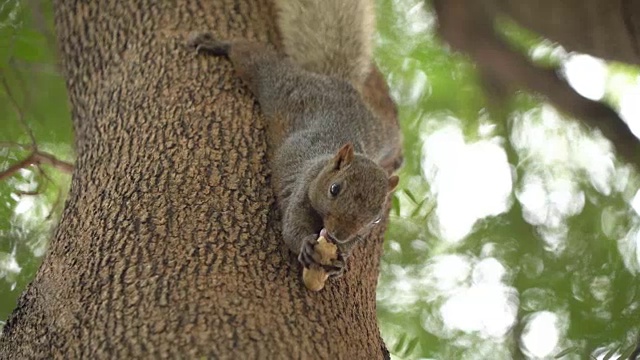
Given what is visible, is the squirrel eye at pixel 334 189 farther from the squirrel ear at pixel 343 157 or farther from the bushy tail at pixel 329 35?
the bushy tail at pixel 329 35

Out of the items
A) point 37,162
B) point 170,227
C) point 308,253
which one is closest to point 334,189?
point 308,253

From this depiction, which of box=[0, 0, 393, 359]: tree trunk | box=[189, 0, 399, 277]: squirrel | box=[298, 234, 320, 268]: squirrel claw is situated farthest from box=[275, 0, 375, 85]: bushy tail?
box=[298, 234, 320, 268]: squirrel claw

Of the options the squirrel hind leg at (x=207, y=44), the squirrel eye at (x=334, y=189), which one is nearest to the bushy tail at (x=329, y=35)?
the squirrel hind leg at (x=207, y=44)

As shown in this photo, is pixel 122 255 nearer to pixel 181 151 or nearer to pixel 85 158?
pixel 181 151

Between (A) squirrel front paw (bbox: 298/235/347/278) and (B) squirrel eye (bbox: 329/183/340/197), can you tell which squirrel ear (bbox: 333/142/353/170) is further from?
(A) squirrel front paw (bbox: 298/235/347/278)

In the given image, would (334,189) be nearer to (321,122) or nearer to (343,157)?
(343,157)

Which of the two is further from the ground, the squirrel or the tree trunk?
the tree trunk
